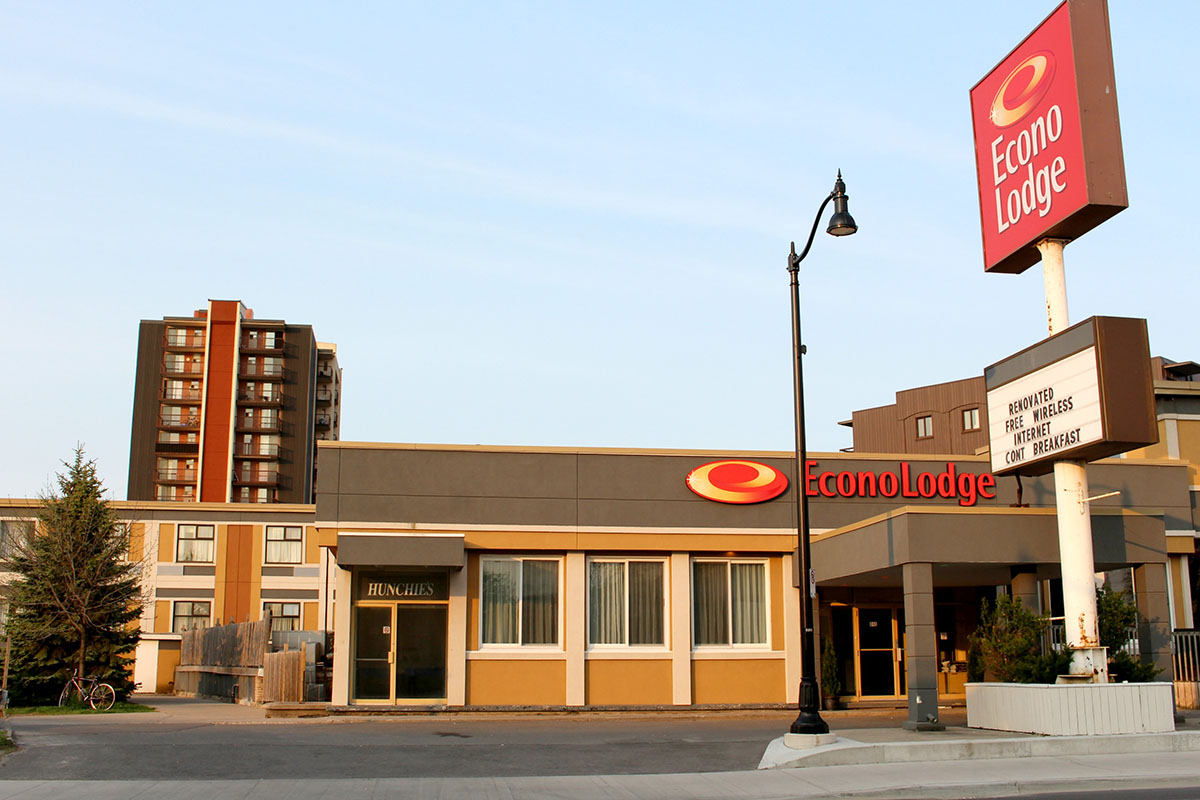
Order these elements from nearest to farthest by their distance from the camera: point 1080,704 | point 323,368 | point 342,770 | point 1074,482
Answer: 1. point 342,770
2. point 1080,704
3. point 1074,482
4. point 323,368

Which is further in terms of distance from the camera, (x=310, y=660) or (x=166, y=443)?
(x=166, y=443)

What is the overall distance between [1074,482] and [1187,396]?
19367 mm

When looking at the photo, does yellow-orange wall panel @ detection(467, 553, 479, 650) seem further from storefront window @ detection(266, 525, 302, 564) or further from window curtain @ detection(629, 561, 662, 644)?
storefront window @ detection(266, 525, 302, 564)

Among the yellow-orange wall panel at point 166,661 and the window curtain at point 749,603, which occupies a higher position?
the window curtain at point 749,603

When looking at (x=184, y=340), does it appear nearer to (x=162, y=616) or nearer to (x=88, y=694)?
(x=162, y=616)

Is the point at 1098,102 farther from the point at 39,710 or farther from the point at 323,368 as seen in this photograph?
the point at 323,368

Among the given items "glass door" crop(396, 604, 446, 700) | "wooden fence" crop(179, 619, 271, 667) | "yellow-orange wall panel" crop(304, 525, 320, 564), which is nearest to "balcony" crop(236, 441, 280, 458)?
"yellow-orange wall panel" crop(304, 525, 320, 564)

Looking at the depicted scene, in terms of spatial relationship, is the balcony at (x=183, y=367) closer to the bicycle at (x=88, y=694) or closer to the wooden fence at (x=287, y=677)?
the bicycle at (x=88, y=694)

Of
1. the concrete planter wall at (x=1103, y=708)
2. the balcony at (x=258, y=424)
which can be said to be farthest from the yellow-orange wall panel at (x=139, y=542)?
the concrete planter wall at (x=1103, y=708)

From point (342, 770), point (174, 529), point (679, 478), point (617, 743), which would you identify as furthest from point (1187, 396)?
point (174, 529)

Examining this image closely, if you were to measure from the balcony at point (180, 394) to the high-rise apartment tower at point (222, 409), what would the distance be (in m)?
0.09

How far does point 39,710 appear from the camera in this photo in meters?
29.0

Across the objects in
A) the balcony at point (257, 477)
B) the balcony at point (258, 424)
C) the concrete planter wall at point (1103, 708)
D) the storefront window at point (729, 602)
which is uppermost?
the balcony at point (258, 424)

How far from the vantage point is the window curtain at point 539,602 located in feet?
86.9
